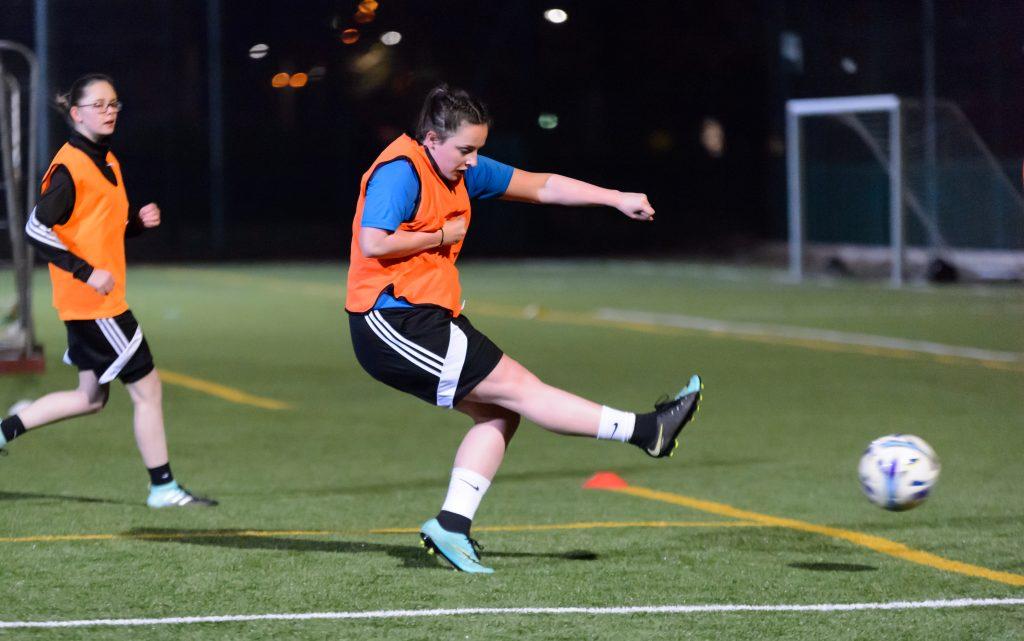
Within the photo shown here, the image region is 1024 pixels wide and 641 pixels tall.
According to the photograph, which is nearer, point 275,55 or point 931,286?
point 931,286

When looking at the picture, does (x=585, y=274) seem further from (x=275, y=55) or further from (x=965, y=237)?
(x=275, y=55)

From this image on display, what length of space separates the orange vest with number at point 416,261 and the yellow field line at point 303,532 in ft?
4.72

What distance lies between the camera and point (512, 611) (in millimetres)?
5570

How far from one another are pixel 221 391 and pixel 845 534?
6794mm

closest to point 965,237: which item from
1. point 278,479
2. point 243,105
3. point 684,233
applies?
point 684,233

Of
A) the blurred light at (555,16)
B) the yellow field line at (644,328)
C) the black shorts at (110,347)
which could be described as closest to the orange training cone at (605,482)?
the black shorts at (110,347)

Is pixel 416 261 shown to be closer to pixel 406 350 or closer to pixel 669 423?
pixel 406 350

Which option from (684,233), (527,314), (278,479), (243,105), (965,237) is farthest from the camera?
(684,233)

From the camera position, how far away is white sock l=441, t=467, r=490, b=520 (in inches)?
244

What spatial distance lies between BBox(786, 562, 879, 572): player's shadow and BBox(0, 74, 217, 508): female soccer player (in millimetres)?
2934

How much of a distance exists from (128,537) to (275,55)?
110ft

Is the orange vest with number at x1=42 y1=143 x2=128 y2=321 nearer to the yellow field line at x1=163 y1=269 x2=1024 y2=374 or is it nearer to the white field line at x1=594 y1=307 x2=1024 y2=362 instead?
the yellow field line at x1=163 y1=269 x2=1024 y2=374

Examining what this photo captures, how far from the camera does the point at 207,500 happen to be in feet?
26.1

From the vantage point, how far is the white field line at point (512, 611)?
5395 mm
